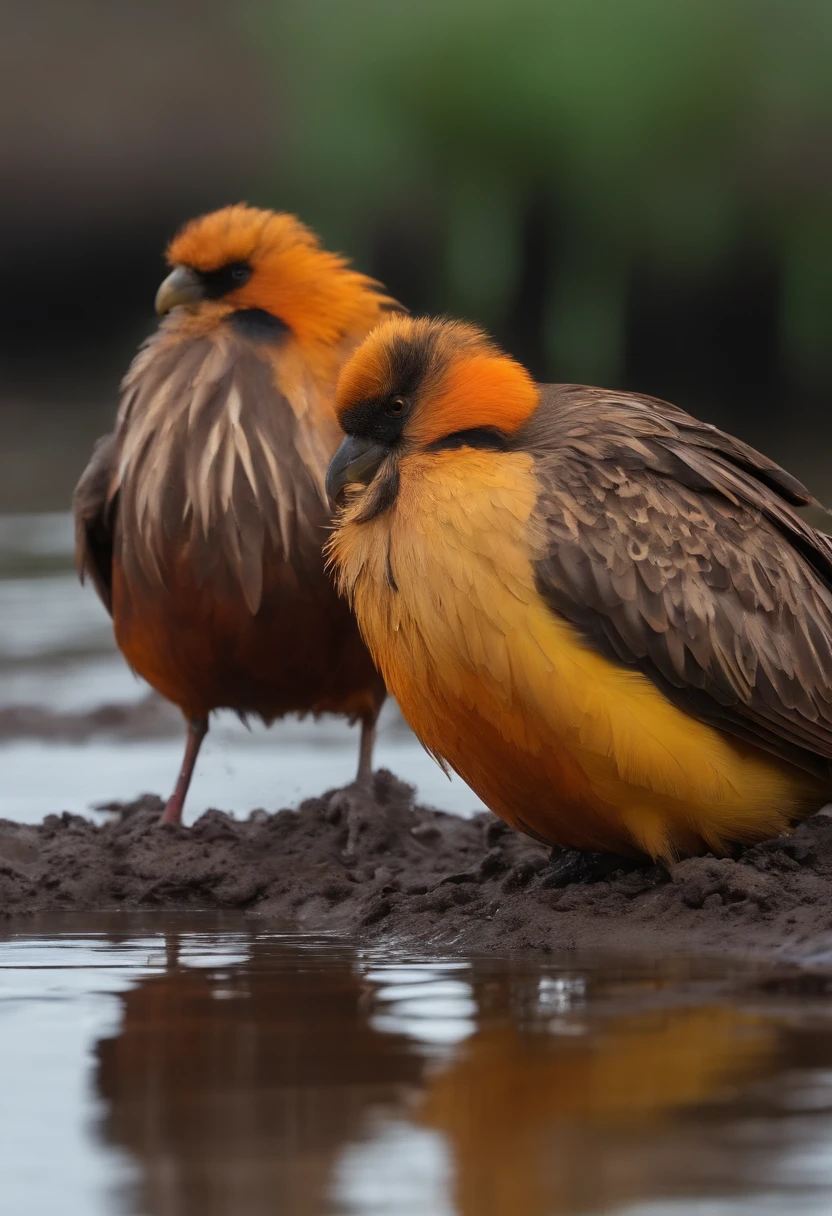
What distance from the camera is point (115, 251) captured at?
2323 centimetres

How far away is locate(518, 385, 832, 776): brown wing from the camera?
17.2ft

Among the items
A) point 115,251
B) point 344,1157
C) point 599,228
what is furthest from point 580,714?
point 115,251

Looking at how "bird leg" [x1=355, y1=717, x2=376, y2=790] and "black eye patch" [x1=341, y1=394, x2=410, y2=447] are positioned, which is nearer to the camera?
"black eye patch" [x1=341, y1=394, x2=410, y2=447]

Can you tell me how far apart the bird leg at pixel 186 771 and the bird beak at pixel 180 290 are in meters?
1.47

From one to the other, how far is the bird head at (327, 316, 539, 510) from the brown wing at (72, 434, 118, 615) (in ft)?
5.97

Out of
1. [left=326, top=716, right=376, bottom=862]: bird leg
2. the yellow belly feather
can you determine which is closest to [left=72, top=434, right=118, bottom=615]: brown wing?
[left=326, top=716, right=376, bottom=862]: bird leg

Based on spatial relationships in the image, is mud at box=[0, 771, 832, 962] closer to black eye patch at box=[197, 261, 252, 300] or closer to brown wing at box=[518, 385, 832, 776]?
brown wing at box=[518, 385, 832, 776]

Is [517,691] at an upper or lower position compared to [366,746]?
upper

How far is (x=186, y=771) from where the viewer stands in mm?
7301

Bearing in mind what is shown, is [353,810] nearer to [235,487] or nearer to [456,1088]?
[235,487]

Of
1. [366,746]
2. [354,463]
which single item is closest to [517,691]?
[354,463]

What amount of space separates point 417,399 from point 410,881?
1464 millimetres

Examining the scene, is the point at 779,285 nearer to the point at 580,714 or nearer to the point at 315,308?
the point at 315,308

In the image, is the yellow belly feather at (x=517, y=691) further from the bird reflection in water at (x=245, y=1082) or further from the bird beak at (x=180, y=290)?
the bird beak at (x=180, y=290)
